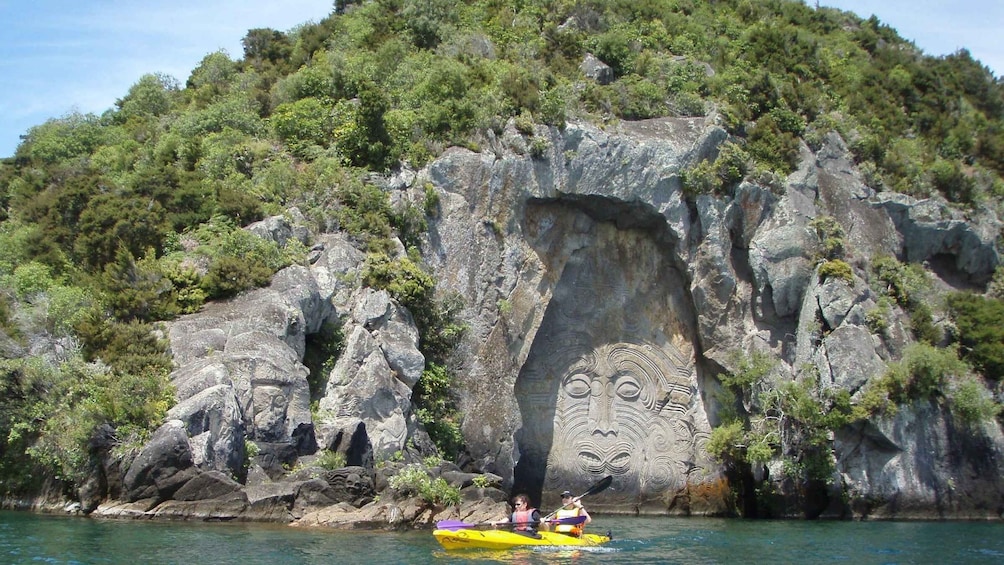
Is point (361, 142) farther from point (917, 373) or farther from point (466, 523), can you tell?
point (917, 373)

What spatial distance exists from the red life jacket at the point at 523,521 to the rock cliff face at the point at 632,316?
5614mm

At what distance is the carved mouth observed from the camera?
37.8 meters

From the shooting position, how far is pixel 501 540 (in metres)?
23.8

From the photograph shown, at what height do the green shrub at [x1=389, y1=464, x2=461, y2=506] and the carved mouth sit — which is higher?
the carved mouth

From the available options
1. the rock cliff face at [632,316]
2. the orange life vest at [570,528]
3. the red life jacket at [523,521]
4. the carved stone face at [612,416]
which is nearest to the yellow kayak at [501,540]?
the orange life vest at [570,528]

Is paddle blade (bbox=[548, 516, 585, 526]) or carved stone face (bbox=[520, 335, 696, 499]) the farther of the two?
Result: carved stone face (bbox=[520, 335, 696, 499])

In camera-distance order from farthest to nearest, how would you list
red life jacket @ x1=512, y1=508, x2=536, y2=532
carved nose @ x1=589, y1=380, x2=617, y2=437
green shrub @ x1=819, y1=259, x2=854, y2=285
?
carved nose @ x1=589, y1=380, x2=617, y2=437
green shrub @ x1=819, y1=259, x2=854, y2=285
red life jacket @ x1=512, y1=508, x2=536, y2=532

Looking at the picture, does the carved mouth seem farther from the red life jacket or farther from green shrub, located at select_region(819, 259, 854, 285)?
Answer: the red life jacket

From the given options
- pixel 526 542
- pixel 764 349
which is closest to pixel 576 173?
pixel 764 349

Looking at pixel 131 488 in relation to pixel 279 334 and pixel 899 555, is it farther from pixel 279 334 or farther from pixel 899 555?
pixel 899 555

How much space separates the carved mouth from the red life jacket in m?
12.2

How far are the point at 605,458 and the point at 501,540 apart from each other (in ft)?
48.2

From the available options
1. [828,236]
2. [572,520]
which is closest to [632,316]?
[828,236]

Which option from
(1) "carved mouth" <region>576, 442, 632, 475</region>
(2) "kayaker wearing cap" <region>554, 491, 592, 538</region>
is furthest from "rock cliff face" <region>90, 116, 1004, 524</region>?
(2) "kayaker wearing cap" <region>554, 491, 592, 538</region>
